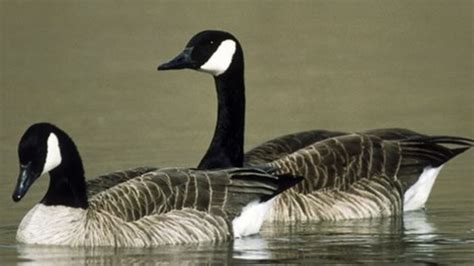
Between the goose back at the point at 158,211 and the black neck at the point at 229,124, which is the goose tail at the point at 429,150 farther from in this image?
the goose back at the point at 158,211

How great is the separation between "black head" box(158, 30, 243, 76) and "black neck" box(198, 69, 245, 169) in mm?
110

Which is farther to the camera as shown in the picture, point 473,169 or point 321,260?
point 473,169

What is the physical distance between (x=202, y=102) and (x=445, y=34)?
5616mm

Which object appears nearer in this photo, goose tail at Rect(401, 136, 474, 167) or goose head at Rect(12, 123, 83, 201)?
goose head at Rect(12, 123, 83, 201)

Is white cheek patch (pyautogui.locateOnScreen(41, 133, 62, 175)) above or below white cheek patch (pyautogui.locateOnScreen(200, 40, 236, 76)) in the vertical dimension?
below

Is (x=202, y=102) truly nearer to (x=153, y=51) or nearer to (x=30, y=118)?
(x=30, y=118)

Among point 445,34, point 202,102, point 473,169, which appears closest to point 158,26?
point 445,34

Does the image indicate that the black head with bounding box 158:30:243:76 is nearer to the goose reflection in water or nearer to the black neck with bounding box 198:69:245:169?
the black neck with bounding box 198:69:245:169

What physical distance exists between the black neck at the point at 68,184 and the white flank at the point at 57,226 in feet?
0.17

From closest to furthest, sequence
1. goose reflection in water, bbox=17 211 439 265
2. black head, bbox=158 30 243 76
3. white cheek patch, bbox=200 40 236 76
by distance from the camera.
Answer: goose reflection in water, bbox=17 211 439 265, black head, bbox=158 30 243 76, white cheek patch, bbox=200 40 236 76

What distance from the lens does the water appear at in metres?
13.2

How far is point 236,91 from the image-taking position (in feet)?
47.9

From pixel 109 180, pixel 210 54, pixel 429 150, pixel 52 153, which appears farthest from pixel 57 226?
pixel 429 150

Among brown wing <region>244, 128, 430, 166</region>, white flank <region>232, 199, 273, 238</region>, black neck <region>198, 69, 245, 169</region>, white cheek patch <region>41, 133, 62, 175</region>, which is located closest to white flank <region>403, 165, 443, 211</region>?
brown wing <region>244, 128, 430, 166</region>
